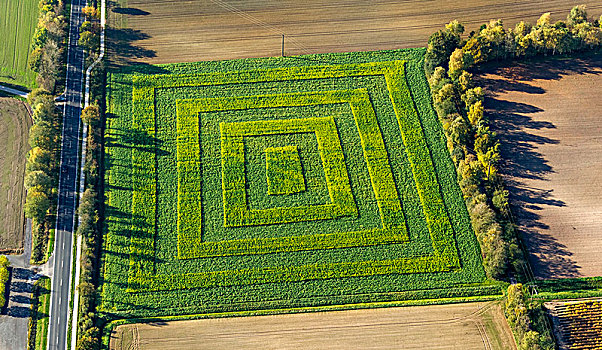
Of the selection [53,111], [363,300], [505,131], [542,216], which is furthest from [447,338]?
[53,111]

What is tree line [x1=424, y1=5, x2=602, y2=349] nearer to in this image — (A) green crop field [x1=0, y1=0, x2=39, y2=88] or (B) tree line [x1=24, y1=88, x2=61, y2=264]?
(B) tree line [x1=24, y1=88, x2=61, y2=264]

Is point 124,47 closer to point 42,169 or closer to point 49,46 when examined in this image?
point 49,46

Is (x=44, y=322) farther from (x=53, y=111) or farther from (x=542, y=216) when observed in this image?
(x=542, y=216)

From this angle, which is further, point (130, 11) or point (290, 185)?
point (130, 11)

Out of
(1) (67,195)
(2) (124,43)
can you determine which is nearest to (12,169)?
(1) (67,195)

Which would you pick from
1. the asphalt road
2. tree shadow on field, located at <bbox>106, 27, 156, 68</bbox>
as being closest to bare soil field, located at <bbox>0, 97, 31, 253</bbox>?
the asphalt road

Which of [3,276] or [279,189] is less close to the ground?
[279,189]
